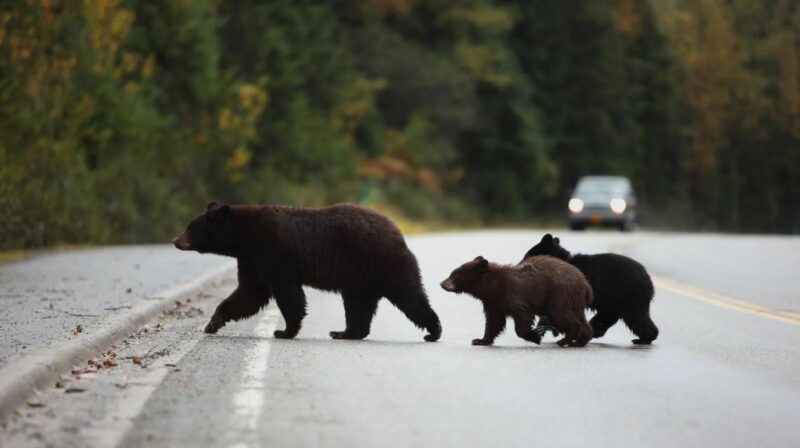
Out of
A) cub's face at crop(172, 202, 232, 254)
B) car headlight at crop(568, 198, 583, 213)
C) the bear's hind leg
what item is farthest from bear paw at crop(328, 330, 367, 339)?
car headlight at crop(568, 198, 583, 213)

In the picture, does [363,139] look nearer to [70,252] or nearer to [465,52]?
[465,52]

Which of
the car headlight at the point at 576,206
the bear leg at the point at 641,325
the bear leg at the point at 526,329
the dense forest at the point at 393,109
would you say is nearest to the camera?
the bear leg at the point at 526,329

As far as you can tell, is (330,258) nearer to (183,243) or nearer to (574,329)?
(183,243)

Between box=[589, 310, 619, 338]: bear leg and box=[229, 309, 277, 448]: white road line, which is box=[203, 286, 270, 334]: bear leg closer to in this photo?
box=[229, 309, 277, 448]: white road line

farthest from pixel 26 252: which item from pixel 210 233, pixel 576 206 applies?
pixel 576 206

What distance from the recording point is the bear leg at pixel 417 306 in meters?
13.0

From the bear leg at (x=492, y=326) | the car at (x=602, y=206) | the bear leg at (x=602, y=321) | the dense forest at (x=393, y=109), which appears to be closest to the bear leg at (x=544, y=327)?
the bear leg at (x=492, y=326)

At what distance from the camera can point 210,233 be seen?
43.9 feet

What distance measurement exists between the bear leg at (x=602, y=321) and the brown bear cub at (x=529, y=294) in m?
0.47

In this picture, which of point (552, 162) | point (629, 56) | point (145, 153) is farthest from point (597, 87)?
point (145, 153)

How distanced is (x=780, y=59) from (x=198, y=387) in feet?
307

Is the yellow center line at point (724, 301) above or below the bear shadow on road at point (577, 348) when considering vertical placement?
below

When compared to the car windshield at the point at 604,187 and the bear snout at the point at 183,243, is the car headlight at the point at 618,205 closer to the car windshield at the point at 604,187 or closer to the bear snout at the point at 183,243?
the car windshield at the point at 604,187

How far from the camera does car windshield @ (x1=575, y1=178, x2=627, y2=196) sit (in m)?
51.0
